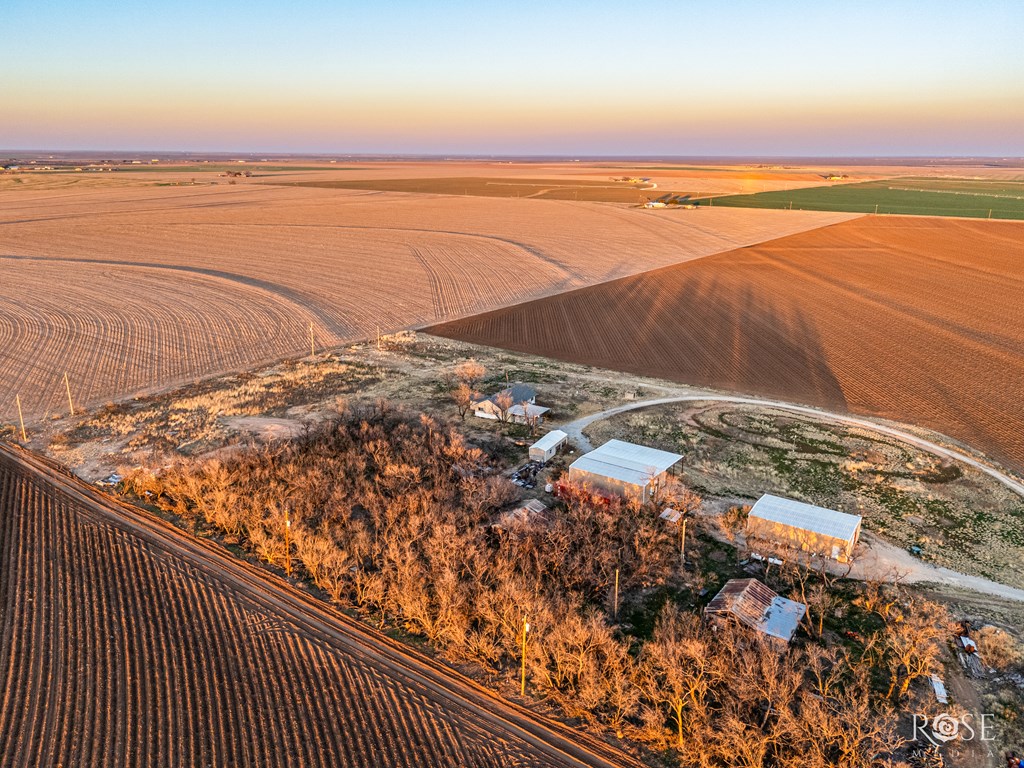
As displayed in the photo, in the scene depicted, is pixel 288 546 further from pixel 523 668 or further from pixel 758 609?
pixel 758 609

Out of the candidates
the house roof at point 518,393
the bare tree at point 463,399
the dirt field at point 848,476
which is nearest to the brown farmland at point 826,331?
the dirt field at point 848,476

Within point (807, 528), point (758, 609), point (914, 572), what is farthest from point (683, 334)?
point (758, 609)

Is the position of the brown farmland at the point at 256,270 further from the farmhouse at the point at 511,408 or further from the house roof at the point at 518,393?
the farmhouse at the point at 511,408

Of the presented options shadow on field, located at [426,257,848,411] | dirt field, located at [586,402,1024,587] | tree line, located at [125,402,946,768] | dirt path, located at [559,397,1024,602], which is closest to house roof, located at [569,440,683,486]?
tree line, located at [125,402,946,768]

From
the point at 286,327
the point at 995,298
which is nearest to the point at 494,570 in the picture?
the point at 286,327

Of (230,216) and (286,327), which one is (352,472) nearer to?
(286,327)
